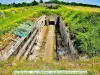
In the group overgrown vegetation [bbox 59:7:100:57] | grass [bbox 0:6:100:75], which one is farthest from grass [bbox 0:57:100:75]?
overgrown vegetation [bbox 59:7:100:57]

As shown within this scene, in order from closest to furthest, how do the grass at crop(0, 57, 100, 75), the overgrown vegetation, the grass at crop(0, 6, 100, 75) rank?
the grass at crop(0, 57, 100, 75) < the grass at crop(0, 6, 100, 75) < the overgrown vegetation

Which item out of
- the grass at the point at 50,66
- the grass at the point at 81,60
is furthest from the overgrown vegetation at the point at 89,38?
the grass at the point at 50,66

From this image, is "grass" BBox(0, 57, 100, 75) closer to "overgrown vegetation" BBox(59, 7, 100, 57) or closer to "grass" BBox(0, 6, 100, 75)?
"grass" BBox(0, 6, 100, 75)

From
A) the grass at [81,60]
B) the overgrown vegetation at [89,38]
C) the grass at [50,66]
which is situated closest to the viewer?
the grass at [50,66]

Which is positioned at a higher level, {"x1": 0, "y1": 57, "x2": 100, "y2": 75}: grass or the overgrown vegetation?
{"x1": 0, "y1": 57, "x2": 100, "y2": 75}: grass

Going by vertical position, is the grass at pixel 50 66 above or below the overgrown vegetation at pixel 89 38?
above

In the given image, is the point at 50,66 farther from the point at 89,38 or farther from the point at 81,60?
the point at 89,38

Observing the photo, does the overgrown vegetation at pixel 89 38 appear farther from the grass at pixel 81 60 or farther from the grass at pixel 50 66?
the grass at pixel 50 66

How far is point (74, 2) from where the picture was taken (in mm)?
74938

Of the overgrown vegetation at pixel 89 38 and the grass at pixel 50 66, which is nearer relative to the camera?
the grass at pixel 50 66

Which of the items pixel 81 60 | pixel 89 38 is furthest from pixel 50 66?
pixel 89 38

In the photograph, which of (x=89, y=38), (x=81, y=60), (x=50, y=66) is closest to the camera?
(x=50, y=66)

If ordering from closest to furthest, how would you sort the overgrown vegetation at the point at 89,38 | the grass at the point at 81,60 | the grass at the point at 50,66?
the grass at the point at 50,66 → the grass at the point at 81,60 → the overgrown vegetation at the point at 89,38

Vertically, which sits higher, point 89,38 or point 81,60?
point 81,60
